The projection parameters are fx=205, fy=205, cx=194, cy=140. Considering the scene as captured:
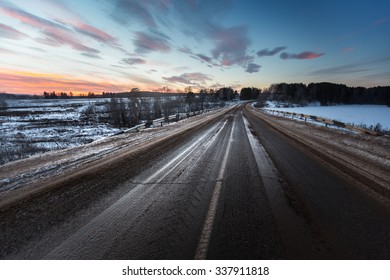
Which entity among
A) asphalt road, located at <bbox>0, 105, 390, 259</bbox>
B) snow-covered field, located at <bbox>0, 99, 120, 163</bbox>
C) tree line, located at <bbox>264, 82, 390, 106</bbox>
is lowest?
snow-covered field, located at <bbox>0, 99, 120, 163</bbox>

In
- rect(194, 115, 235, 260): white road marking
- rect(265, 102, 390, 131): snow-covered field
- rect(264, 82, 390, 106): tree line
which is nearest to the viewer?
rect(194, 115, 235, 260): white road marking

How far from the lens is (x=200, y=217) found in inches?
138

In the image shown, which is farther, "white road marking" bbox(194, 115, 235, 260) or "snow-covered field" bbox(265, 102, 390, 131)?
"snow-covered field" bbox(265, 102, 390, 131)

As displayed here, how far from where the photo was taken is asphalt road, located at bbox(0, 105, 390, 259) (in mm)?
2758

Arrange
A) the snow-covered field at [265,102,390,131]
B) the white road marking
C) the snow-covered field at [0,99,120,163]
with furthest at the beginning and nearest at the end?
1. the snow-covered field at [265,102,390,131]
2. the snow-covered field at [0,99,120,163]
3. the white road marking

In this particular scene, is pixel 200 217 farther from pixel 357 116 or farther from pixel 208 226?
pixel 357 116

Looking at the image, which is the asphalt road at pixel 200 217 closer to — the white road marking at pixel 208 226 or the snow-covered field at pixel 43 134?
the white road marking at pixel 208 226

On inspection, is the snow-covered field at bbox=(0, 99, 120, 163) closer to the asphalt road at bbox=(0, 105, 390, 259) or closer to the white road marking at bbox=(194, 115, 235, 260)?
the asphalt road at bbox=(0, 105, 390, 259)

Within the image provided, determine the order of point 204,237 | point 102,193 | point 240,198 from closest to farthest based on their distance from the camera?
point 204,237 → point 240,198 → point 102,193

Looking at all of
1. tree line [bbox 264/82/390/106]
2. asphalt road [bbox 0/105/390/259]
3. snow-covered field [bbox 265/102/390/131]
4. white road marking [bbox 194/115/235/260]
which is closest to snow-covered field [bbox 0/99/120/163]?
asphalt road [bbox 0/105/390/259]

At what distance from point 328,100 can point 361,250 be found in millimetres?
170807
